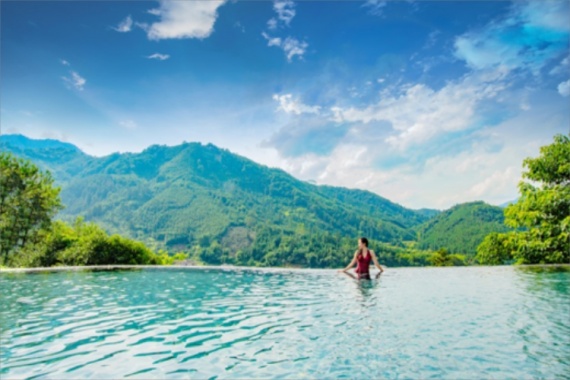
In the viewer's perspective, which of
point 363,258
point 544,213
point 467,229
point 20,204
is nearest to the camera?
point 363,258

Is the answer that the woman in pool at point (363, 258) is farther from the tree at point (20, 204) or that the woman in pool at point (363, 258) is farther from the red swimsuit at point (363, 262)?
the tree at point (20, 204)

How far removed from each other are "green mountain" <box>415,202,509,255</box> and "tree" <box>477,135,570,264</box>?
124458mm

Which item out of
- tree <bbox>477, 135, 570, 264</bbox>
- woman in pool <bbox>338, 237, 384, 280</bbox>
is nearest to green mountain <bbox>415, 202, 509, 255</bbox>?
tree <bbox>477, 135, 570, 264</bbox>

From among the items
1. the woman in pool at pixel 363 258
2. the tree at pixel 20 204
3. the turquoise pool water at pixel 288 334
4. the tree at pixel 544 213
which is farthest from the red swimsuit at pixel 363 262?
the tree at pixel 20 204

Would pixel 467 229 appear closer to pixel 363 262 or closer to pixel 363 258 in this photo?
pixel 363 262

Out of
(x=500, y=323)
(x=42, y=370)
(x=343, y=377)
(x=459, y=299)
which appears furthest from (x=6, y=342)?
(x=459, y=299)

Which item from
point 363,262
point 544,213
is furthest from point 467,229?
point 363,262

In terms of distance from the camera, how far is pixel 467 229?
548 ft

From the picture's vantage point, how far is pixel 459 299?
11430 mm

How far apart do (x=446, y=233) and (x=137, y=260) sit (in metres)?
182

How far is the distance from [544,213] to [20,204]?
4049cm

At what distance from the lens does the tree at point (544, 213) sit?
22391 millimetres

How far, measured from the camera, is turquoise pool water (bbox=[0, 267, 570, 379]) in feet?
16.8

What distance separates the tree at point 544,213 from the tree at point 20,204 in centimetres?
3835
